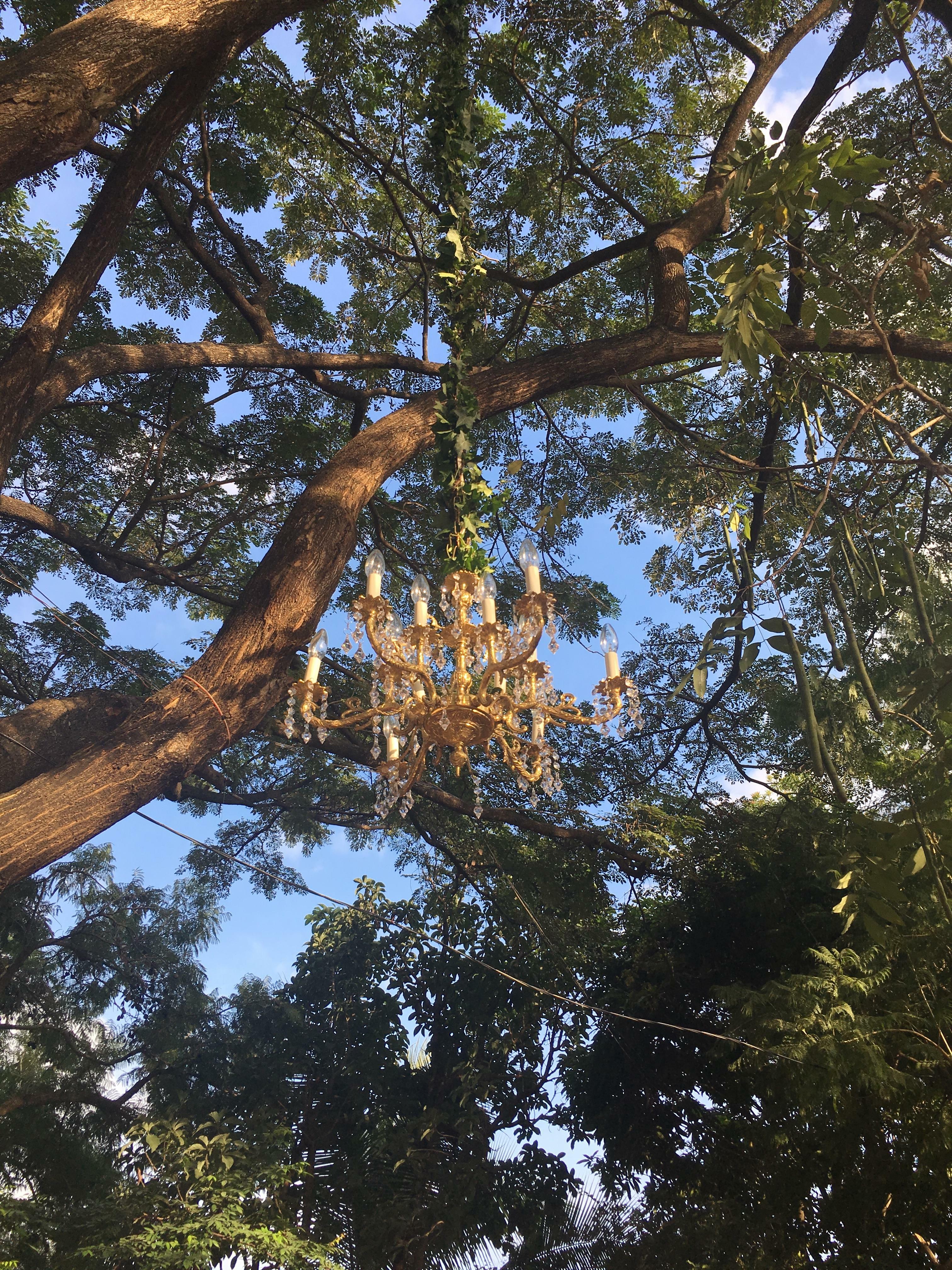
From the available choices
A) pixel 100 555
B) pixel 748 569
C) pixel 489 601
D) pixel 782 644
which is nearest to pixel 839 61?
pixel 748 569

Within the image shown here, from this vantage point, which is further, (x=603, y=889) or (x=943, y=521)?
(x=603, y=889)

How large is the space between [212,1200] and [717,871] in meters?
2.82

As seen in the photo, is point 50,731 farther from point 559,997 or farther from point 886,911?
point 886,911

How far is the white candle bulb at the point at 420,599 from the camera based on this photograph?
2176 millimetres

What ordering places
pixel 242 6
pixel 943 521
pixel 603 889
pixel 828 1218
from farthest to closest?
pixel 603 889
pixel 943 521
pixel 828 1218
pixel 242 6

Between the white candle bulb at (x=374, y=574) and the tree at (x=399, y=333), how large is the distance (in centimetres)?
64

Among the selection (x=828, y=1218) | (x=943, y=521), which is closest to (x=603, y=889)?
(x=828, y=1218)

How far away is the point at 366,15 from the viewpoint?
4598 millimetres

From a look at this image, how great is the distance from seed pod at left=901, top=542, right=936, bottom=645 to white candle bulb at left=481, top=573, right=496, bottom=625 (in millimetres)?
934

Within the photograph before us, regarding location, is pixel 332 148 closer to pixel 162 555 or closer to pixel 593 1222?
pixel 162 555

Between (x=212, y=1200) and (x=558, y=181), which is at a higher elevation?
(x=558, y=181)

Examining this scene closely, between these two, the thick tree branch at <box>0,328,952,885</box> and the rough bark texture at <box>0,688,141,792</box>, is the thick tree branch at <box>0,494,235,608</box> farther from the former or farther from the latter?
the thick tree branch at <box>0,328,952,885</box>

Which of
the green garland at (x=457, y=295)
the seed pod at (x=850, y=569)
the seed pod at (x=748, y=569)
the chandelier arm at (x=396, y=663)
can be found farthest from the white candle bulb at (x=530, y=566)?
the seed pod at (x=850, y=569)

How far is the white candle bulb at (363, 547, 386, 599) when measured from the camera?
2.22m
